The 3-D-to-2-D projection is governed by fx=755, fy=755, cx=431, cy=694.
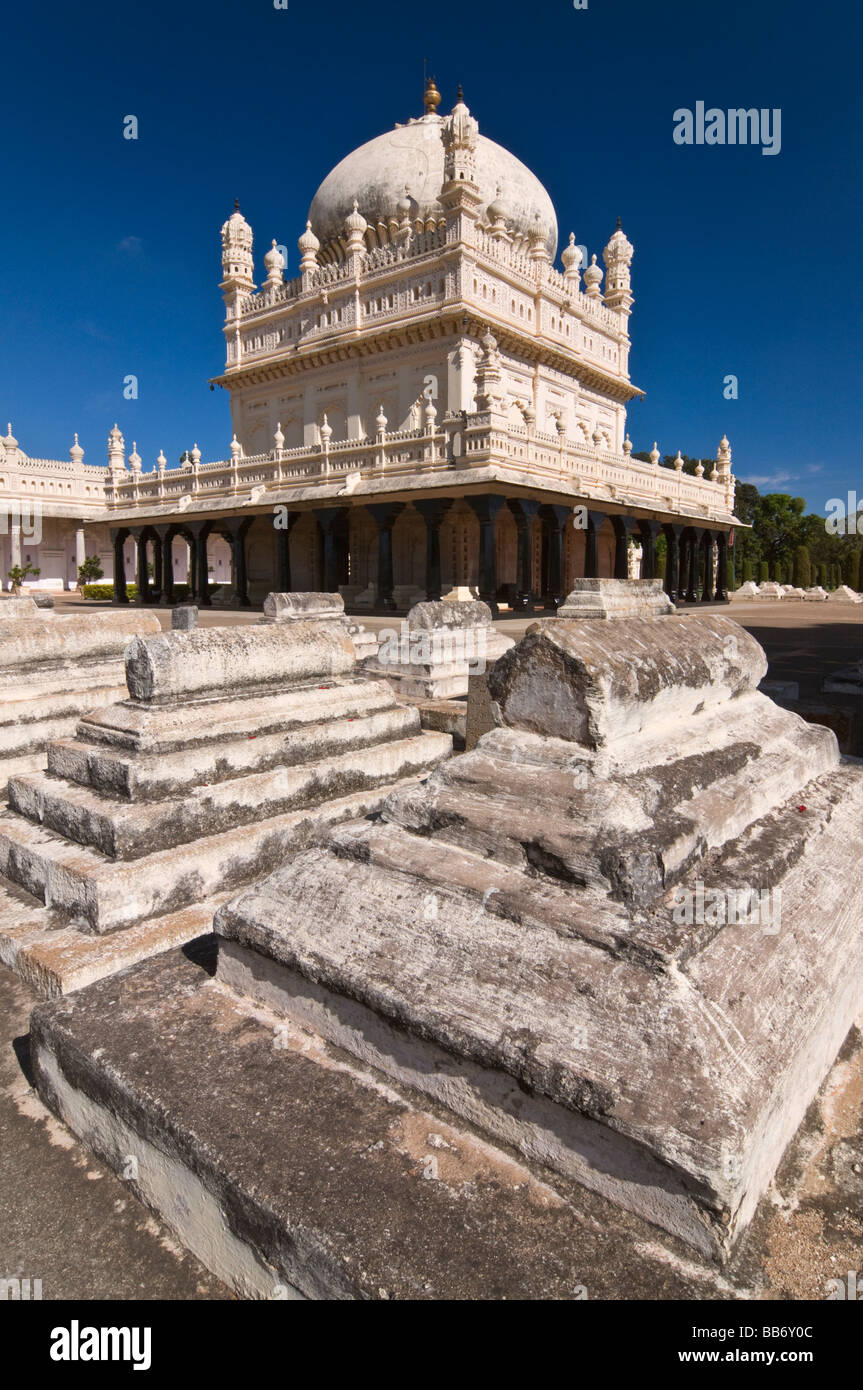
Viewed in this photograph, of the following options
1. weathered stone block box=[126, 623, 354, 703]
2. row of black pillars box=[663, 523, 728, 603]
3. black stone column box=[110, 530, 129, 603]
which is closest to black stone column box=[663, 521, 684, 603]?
row of black pillars box=[663, 523, 728, 603]

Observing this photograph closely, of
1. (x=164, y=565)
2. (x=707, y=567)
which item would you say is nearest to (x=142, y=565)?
(x=164, y=565)

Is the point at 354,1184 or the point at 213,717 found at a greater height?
the point at 213,717

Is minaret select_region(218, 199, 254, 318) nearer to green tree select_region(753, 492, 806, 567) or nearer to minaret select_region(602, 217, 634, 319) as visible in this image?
minaret select_region(602, 217, 634, 319)

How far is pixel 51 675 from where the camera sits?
4941 millimetres

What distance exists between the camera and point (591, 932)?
159 cm

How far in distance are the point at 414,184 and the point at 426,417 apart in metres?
12.8

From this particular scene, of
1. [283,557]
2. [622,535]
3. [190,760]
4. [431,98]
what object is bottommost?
[190,760]

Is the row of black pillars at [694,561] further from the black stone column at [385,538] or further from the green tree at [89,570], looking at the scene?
the green tree at [89,570]

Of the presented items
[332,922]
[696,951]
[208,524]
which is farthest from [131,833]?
[208,524]

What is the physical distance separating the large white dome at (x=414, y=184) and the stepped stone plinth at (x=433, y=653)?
22562mm

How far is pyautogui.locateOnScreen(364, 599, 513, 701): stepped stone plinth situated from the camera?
6.94 meters

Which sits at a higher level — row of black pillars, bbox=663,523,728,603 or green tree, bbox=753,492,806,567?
green tree, bbox=753,492,806,567

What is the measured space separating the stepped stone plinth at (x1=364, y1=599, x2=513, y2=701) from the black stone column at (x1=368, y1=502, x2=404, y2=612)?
11.7m

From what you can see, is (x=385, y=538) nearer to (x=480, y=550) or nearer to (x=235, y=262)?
(x=480, y=550)
